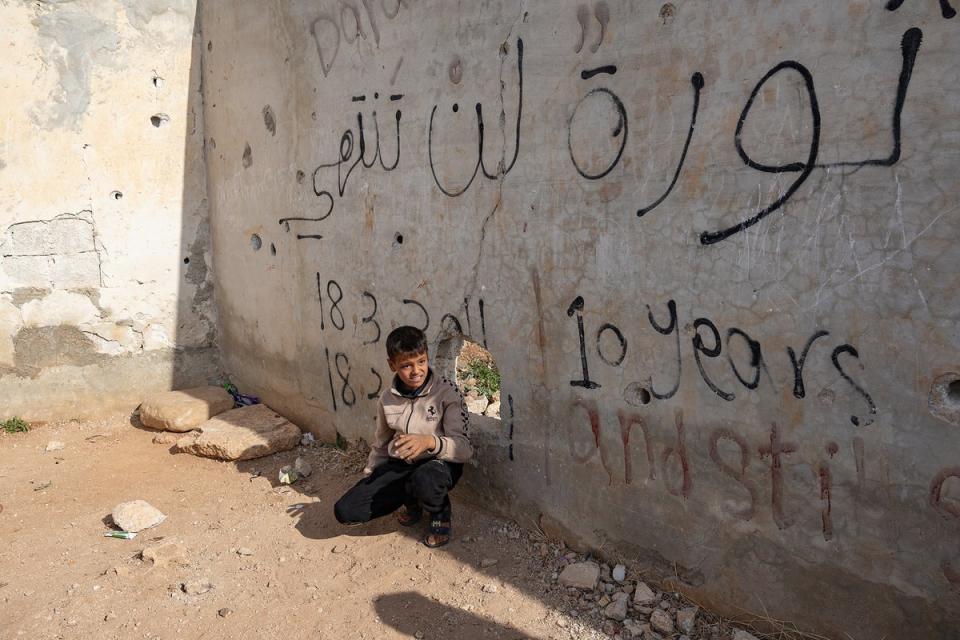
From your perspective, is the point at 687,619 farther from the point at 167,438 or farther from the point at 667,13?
the point at 167,438

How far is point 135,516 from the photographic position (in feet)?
13.0

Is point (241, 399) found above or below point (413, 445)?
below

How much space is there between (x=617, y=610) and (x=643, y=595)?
0.13 m

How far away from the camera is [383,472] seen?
365cm

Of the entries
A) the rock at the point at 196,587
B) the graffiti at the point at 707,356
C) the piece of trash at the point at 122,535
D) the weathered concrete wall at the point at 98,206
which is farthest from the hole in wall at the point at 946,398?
the weathered concrete wall at the point at 98,206

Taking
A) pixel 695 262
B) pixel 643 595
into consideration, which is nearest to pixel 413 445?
pixel 643 595

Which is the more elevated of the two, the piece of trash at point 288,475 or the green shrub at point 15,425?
the green shrub at point 15,425

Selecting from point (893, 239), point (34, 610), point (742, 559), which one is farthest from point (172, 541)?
point (893, 239)

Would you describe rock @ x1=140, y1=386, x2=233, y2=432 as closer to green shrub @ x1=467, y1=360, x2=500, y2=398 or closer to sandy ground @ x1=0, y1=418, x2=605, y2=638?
sandy ground @ x1=0, y1=418, x2=605, y2=638

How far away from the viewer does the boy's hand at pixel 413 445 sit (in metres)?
3.36

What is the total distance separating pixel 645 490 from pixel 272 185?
10.9ft

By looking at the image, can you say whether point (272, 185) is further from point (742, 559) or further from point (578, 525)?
point (742, 559)

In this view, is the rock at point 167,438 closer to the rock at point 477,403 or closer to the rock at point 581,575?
the rock at point 477,403

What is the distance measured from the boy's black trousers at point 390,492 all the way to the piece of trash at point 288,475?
3.04 ft
